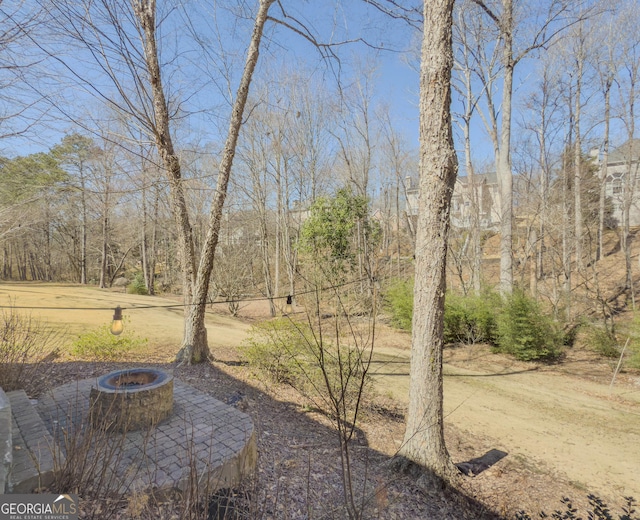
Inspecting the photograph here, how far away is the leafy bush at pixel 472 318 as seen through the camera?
8.71 meters

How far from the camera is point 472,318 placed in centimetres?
902

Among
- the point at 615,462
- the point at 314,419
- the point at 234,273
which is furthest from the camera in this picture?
the point at 234,273

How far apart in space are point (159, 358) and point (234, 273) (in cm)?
797

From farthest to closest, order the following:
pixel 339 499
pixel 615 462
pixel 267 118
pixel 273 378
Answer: pixel 267 118 → pixel 273 378 → pixel 615 462 → pixel 339 499

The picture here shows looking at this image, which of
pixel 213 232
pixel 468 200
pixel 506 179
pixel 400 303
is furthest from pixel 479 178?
pixel 213 232

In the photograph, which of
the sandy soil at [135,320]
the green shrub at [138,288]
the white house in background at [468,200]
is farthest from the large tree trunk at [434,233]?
the green shrub at [138,288]

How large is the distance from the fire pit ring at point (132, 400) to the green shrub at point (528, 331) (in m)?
7.63

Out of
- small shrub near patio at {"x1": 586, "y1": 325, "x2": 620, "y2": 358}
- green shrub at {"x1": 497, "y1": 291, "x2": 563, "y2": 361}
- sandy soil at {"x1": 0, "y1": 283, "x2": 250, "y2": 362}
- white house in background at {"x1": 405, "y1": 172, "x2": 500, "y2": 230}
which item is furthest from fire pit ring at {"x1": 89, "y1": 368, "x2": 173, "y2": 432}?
small shrub near patio at {"x1": 586, "y1": 325, "x2": 620, "y2": 358}

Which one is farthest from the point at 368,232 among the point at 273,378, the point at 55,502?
the point at 55,502

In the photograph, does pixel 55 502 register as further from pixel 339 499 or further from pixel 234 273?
pixel 234 273

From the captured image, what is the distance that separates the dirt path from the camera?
3756 mm

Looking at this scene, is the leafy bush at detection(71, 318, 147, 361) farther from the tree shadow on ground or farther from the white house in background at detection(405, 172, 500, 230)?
the white house in background at detection(405, 172, 500, 230)

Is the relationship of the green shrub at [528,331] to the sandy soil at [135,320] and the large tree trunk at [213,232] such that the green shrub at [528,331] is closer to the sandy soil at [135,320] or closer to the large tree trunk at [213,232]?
the sandy soil at [135,320]

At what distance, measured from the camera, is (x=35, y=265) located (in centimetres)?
2309
